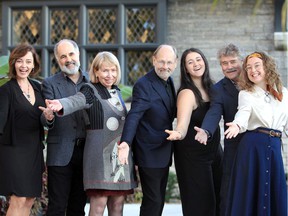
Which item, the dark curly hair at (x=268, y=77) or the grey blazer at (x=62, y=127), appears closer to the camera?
the dark curly hair at (x=268, y=77)

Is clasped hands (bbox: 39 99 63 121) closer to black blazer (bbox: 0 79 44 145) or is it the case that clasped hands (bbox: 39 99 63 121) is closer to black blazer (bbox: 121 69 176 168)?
black blazer (bbox: 0 79 44 145)

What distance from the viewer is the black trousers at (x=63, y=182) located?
213 inches

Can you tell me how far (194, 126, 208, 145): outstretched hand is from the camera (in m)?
5.00

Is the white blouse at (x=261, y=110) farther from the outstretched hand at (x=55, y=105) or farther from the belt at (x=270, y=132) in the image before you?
the outstretched hand at (x=55, y=105)

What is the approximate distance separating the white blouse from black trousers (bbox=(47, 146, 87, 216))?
1.48 metres

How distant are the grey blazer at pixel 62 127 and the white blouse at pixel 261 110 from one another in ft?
4.43

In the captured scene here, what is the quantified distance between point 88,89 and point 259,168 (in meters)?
1.52

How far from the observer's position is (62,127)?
5457 mm

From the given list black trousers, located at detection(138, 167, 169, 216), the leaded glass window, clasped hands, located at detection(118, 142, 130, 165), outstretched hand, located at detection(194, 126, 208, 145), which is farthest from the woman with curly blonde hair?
the leaded glass window

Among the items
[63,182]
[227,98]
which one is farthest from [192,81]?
[63,182]

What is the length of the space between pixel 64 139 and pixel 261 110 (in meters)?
1.67

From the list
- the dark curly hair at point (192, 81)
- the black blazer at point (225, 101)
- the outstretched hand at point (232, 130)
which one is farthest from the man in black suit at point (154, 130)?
the outstretched hand at point (232, 130)

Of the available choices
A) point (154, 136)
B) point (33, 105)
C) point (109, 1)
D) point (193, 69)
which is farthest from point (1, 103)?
point (109, 1)

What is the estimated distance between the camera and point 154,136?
536 cm
